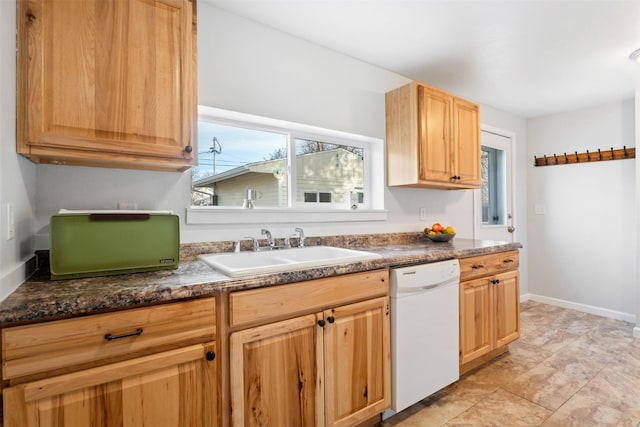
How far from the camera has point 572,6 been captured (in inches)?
71.5

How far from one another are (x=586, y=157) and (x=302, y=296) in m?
3.83

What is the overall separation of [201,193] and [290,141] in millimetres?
704

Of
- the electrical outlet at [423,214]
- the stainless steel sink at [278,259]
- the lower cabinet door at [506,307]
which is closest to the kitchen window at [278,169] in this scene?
the stainless steel sink at [278,259]

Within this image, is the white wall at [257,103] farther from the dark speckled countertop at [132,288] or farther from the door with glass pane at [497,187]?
the door with glass pane at [497,187]

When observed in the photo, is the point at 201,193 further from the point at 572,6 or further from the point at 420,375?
the point at 572,6

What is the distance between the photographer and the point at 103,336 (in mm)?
995

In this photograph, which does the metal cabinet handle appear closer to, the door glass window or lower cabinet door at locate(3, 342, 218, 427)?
lower cabinet door at locate(3, 342, 218, 427)

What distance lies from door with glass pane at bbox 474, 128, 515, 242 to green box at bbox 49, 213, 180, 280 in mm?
3333

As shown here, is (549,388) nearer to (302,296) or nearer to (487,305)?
(487,305)

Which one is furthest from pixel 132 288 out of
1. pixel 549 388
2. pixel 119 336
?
pixel 549 388

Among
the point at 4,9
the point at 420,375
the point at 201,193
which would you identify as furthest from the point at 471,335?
the point at 4,9

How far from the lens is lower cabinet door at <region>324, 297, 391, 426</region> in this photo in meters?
1.50

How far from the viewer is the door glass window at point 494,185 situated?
3.70 metres

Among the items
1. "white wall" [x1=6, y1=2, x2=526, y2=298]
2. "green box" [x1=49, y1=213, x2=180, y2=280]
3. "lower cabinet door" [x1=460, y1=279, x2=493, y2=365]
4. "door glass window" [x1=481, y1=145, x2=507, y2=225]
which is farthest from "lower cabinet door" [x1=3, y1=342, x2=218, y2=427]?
"door glass window" [x1=481, y1=145, x2=507, y2=225]
